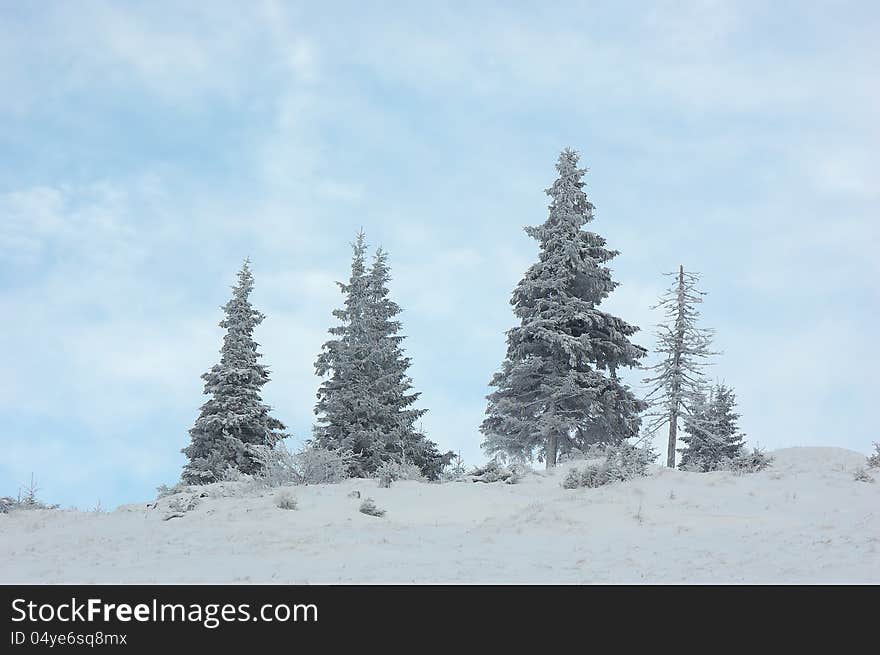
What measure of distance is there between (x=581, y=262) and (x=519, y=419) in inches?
275

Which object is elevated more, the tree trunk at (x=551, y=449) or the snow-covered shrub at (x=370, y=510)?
the tree trunk at (x=551, y=449)

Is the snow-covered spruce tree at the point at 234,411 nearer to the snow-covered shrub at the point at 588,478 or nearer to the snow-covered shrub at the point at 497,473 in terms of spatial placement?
the snow-covered shrub at the point at 497,473

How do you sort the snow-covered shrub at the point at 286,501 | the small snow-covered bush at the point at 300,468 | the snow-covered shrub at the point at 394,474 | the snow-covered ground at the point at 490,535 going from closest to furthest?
the snow-covered ground at the point at 490,535
the snow-covered shrub at the point at 286,501
the snow-covered shrub at the point at 394,474
the small snow-covered bush at the point at 300,468

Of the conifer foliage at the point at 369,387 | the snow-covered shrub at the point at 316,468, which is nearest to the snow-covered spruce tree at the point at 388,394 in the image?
the conifer foliage at the point at 369,387

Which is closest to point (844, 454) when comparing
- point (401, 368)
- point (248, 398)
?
point (401, 368)

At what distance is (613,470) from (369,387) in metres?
15.9

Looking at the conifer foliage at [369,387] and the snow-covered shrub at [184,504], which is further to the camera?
the conifer foliage at [369,387]

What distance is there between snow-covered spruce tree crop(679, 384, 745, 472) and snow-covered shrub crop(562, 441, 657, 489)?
19.9 metres

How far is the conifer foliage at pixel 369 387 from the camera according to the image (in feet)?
100

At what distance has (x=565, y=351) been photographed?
2916cm

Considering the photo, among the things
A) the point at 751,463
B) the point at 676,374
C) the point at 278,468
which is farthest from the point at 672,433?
the point at 278,468

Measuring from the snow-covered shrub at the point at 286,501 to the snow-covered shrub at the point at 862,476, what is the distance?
12.8m
